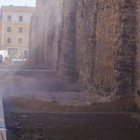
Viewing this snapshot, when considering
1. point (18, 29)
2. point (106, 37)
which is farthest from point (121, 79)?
point (18, 29)

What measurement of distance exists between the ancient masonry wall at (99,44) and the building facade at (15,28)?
133ft

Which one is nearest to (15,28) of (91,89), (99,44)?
(91,89)

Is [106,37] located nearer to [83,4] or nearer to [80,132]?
[83,4]

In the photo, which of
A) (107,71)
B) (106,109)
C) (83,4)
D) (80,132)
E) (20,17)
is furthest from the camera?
(20,17)

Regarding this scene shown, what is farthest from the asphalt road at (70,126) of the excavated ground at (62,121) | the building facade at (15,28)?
the building facade at (15,28)

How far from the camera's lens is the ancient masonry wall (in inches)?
327

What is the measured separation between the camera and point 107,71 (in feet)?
31.4

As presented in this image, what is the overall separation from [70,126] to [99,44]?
15.4 feet

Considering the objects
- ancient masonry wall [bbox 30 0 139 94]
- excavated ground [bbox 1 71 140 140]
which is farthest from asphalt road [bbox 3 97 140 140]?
ancient masonry wall [bbox 30 0 139 94]

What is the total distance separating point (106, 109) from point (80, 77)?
5.20 meters

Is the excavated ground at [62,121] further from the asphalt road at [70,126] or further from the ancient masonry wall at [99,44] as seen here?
the ancient masonry wall at [99,44]

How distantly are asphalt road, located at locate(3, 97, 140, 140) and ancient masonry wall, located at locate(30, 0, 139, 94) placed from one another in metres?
1.43

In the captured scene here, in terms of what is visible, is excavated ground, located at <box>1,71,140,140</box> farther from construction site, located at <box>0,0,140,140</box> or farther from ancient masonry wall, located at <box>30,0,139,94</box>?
ancient masonry wall, located at <box>30,0,139,94</box>

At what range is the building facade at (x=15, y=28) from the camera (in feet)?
180
